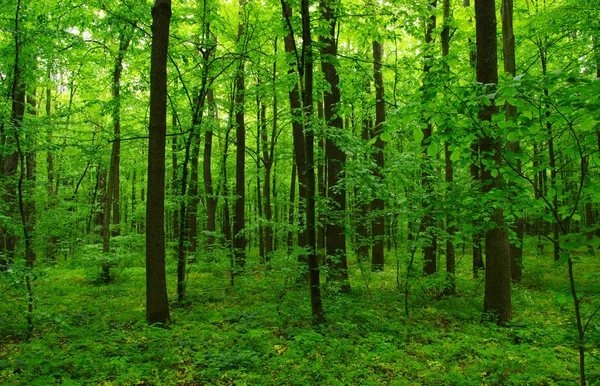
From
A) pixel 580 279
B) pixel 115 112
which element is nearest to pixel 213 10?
pixel 115 112

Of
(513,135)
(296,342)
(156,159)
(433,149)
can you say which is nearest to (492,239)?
(296,342)

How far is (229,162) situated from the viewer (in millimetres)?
21797

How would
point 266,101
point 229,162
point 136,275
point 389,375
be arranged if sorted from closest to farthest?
point 389,375
point 136,275
point 266,101
point 229,162

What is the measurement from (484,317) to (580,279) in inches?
317

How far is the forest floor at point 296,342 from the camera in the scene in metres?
4.66

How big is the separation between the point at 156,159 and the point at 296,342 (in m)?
4.63

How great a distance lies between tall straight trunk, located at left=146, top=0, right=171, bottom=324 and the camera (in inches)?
272

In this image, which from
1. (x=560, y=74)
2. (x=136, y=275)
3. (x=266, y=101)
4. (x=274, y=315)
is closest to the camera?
(x=560, y=74)

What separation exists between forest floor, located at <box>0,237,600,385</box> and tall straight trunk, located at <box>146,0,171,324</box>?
3.05ft

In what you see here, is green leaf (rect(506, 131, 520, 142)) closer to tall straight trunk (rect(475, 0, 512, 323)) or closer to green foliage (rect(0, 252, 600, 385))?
green foliage (rect(0, 252, 600, 385))

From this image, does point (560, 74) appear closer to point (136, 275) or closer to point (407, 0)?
point (407, 0)

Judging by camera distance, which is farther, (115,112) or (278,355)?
(115,112)

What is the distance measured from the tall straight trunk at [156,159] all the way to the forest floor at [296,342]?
929 mm

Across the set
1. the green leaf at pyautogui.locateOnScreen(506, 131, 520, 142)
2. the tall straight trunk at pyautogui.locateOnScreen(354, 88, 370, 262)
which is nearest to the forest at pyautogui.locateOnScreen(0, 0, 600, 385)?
the green leaf at pyautogui.locateOnScreen(506, 131, 520, 142)
